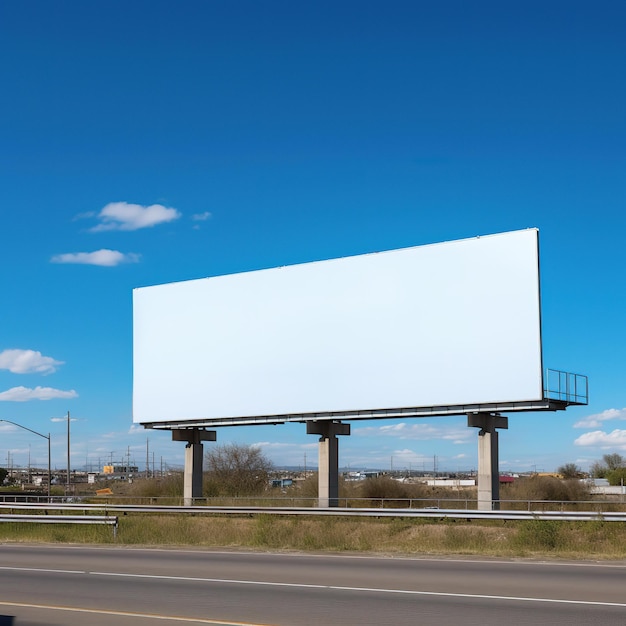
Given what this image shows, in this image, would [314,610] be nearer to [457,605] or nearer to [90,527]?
[457,605]

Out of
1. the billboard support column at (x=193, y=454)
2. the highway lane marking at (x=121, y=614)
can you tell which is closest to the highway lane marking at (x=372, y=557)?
the highway lane marking at (x=121, y=614)

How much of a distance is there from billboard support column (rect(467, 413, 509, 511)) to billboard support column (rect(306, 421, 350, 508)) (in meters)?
7.12

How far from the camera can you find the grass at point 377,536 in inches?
945

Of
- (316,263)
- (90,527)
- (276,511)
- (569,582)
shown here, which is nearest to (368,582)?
(569,582)

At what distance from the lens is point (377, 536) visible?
3259 centimetres

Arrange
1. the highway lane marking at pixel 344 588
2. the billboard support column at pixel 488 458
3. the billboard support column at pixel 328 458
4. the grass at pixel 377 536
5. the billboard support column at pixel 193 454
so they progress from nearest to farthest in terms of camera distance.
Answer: the highway lane marking at pixel 344 588 → the grass at pixel 377 536 → the billboard support column at pixel 488 458 → the billboard support column at pixel 328 458 → the billboard support column at pixel 193 454

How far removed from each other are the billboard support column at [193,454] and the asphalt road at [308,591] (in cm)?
2622

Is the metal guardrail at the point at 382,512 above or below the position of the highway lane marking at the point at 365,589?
below

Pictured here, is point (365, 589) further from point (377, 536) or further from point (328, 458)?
point (328, 458)

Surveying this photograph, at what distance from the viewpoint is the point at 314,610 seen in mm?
12797

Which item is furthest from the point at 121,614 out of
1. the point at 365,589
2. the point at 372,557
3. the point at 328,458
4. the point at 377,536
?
the point at 328,458

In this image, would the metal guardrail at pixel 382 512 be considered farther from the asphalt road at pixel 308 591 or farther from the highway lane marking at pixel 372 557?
the asphalt road at pixel 308 591

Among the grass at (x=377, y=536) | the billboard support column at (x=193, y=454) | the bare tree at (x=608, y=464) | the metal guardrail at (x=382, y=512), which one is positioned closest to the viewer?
the grass at (x=377, y=536)

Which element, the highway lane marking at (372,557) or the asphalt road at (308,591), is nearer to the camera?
the asphalt road at (308,591)
